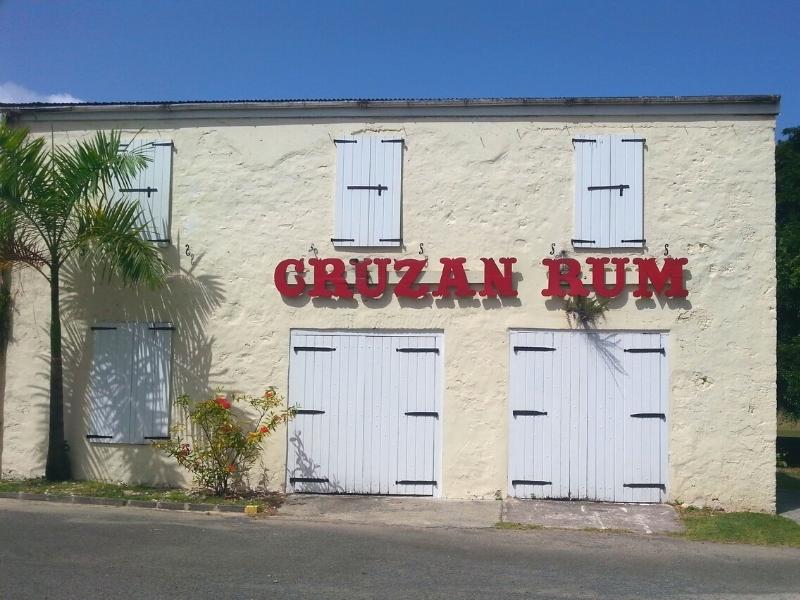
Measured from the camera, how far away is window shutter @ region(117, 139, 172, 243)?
11641 mm

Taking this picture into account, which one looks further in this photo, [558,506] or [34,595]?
[558,506]

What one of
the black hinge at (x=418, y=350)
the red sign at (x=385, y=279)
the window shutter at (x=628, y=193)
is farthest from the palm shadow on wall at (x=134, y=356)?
the window shutter at (x=628, y=193)

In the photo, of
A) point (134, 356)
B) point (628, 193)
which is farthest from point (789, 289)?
point (134, 356)

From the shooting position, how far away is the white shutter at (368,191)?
1129cm

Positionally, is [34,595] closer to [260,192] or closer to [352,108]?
[260,192]

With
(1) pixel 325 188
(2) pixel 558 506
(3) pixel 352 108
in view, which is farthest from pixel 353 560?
(3) pixel 352 108

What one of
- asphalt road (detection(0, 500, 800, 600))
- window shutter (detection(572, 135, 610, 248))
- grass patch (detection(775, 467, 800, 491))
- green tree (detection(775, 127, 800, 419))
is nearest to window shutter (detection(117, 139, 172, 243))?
asphalt road (detection(0, 500, 800, 600))

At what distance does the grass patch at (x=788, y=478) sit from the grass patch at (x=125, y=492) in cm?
807

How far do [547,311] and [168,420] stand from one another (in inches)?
203

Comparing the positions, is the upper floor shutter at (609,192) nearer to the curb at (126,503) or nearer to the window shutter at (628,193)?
the window shutter at (628,193)

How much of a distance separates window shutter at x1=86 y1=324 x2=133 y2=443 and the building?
30mm

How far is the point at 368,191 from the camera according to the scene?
11352 mm

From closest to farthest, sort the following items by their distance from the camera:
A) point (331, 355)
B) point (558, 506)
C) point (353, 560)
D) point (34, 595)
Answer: point (34, 595), point (353, 560), point (558, 506), point (331, 355)

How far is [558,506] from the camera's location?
34.7ft
